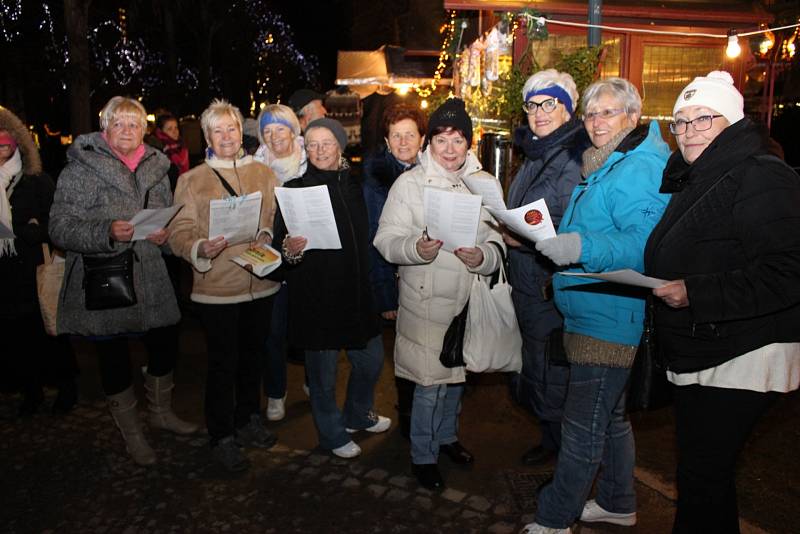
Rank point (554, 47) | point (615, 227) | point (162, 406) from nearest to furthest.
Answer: point (615, 227)
point (162, 406)
point (554, 47)

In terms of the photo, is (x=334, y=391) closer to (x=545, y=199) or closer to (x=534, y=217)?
(x=545, y=199)

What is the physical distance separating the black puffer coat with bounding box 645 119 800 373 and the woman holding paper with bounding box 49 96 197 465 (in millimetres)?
2929

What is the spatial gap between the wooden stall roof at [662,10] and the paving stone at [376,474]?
5.68 meters

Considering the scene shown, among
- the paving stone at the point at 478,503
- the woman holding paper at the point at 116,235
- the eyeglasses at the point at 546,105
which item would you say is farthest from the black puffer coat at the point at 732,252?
the woman holding paper at the point at 116,235

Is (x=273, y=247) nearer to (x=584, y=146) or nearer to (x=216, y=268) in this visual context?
(x=216, y=268)

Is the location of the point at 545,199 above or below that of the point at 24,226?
above

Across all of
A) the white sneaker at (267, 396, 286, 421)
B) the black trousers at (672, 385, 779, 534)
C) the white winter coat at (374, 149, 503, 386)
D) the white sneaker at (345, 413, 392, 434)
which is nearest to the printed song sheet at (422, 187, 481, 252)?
the white winter coat at (374, 149, 503, 386)

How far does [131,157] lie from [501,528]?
10.2ft

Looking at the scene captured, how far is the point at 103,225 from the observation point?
12.9ft

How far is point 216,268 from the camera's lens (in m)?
4.08

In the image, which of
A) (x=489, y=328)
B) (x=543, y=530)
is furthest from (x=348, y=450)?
(x=543, y=530)

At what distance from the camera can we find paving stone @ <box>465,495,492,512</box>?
3.81 meters

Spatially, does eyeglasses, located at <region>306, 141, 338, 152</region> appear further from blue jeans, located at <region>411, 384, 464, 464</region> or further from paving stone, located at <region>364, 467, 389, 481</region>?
paving stone, located at <region>364, 467, 389, 481</region>

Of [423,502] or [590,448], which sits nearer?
[590,448]
